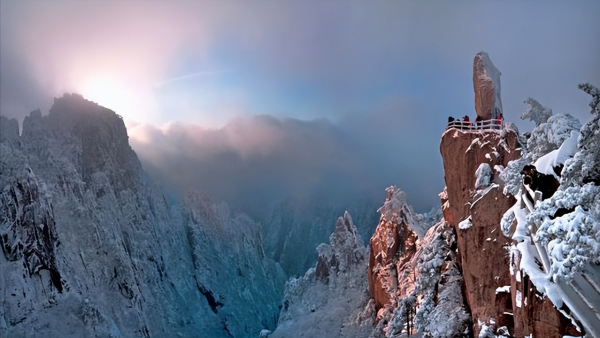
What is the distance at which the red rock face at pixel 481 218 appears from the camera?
66.1ft

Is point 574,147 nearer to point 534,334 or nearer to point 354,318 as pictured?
point 534,334

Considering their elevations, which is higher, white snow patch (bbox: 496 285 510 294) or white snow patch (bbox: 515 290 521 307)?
white snow patch (bbox: 496 285 510 294)

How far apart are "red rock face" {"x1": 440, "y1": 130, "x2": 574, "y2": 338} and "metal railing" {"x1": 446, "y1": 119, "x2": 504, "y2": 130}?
16.2 inches

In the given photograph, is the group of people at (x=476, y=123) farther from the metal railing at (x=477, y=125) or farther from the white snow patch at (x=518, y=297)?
the white snow patch at (x=518, y=297)

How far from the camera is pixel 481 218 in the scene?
2128cm

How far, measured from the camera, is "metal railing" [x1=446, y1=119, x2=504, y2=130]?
2350 centimetres

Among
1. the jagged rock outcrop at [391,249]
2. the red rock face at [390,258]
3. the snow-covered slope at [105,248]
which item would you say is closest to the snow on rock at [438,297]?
the red rock face at [390,258]

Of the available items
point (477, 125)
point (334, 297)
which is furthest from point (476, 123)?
point (334, 297)

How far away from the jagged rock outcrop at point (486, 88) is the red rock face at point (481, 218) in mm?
1923

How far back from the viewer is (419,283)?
26375mm

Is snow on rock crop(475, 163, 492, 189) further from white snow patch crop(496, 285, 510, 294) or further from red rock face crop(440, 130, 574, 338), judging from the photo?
white snow patch crop(496, 285, 510, 294)

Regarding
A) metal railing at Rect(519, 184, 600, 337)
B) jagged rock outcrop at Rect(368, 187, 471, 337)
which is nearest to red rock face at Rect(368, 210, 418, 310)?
jagged rock outcrop at Rect(368, 187, 471, 337)

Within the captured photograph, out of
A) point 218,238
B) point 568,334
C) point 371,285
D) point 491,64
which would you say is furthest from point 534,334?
point 218,238

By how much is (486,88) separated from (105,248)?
176 feet
